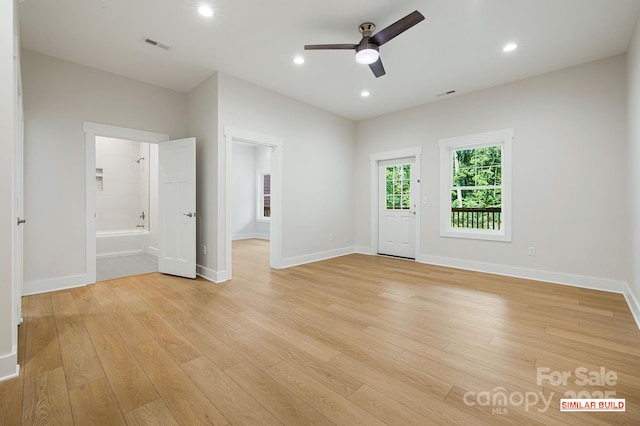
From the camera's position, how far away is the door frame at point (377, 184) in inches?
209

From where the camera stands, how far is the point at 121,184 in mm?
6676

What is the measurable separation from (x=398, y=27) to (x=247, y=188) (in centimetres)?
734

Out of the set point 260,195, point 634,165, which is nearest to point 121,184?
point 260,195

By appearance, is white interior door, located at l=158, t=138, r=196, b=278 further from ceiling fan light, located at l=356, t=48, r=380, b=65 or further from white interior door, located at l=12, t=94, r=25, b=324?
ceiling fan light, located at l=356, t=48, r=380, b=65

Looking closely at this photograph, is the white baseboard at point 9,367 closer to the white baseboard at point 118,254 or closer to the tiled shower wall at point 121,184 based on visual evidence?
the white baseboard at point 118,254

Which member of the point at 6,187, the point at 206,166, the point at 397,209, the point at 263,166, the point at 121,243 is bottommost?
the point at 121,243

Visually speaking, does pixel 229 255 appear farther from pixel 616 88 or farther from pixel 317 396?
pixel 616 88

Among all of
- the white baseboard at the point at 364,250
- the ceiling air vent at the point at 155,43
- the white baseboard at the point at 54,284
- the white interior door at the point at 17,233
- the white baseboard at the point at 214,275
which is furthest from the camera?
the white baseboard at the point at 364,250

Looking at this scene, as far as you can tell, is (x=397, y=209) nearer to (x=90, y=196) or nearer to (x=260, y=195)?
(x=260, y=195)

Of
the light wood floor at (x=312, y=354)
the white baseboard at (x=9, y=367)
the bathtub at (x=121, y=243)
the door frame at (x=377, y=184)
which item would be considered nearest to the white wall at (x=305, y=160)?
the door frame at (x=377, y=184)

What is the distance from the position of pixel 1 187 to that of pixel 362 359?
2.54m

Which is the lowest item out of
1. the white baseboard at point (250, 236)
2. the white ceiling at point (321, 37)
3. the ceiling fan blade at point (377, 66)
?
the white baseboard at point (250, 236)

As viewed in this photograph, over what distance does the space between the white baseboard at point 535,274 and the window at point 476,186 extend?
45 centimetres

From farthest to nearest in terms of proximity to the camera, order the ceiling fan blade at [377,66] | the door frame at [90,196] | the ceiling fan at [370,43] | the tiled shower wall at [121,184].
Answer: the tiled shower wall at [121,184], the door frame at [90,196], the ceiling fan blade at [377,66], the ceiling fan at [370,43]
